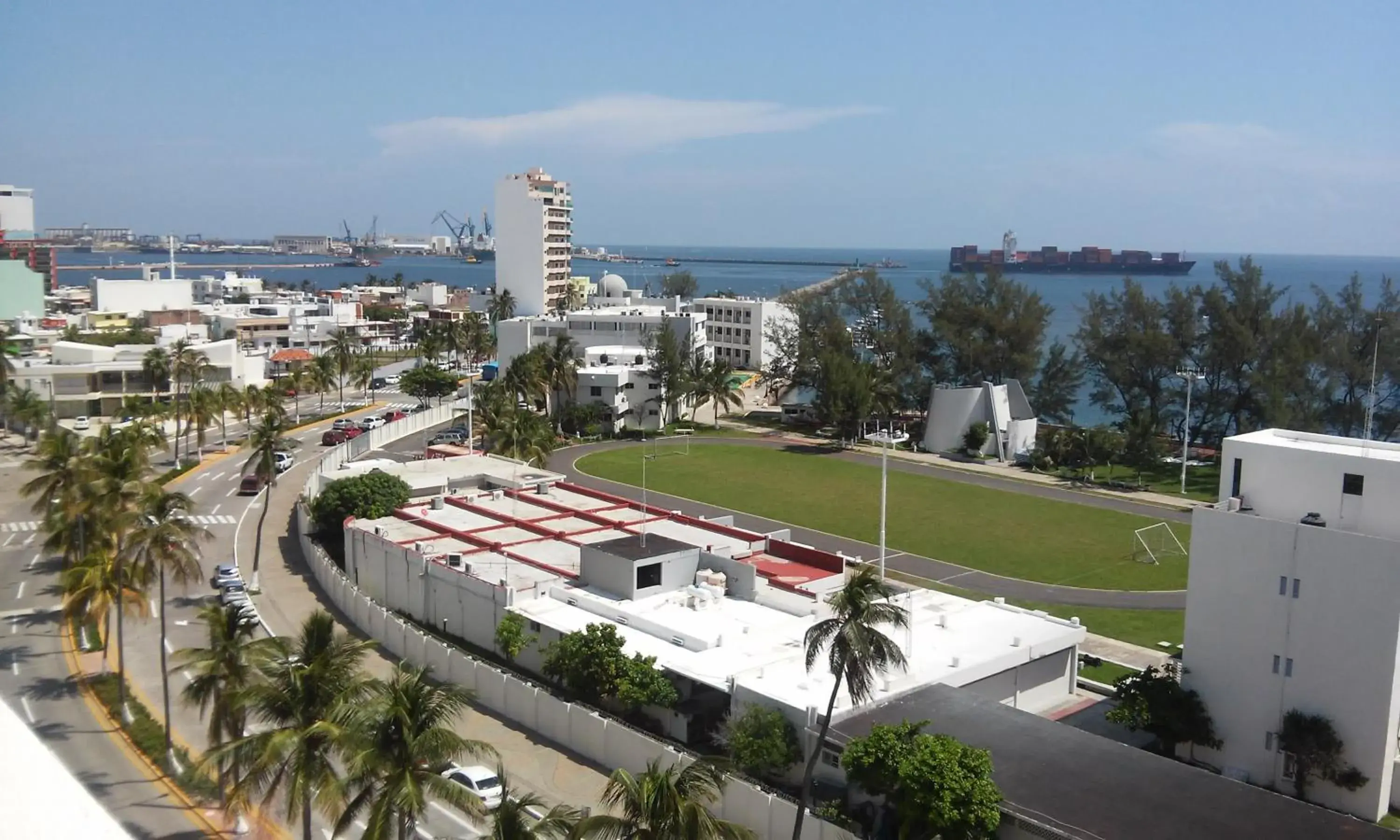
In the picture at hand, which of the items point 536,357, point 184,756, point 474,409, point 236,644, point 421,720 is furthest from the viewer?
point 536,357

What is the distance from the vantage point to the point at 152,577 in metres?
30.9

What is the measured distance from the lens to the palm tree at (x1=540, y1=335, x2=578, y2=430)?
82.1 meters

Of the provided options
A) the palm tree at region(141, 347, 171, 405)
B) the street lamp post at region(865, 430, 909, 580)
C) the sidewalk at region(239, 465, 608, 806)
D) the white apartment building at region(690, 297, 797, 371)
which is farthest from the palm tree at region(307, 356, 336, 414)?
the street lamp post at region(865, 430, 909, 580)

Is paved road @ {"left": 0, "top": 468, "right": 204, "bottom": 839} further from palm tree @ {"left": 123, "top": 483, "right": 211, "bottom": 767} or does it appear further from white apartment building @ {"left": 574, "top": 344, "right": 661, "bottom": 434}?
white apartment building @ {"left": 574, "top": 344, "right": 661, "bottom": 434}

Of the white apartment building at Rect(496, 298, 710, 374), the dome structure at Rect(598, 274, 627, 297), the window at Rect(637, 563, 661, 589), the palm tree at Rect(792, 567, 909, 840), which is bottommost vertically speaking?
the window at Rect(637, 563, 661, 589)

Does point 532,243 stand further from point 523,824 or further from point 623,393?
point 523,824

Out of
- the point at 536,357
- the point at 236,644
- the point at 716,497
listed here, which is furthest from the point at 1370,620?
the point at 536,357

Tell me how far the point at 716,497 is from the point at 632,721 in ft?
107

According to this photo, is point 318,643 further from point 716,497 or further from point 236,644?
point 716,497

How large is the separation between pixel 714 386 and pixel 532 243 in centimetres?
6429

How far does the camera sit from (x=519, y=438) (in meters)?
59.2

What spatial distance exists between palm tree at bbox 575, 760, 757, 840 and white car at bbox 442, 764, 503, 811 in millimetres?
8859

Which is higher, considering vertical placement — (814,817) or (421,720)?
(421,720)

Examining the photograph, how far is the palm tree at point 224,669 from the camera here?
21.8 m
